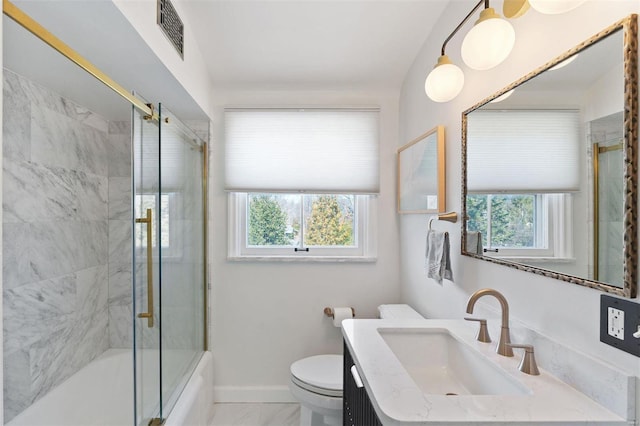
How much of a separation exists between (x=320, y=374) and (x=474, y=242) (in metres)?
1.11

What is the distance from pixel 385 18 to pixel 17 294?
2221mm

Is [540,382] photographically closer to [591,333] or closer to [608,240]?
[591,333]

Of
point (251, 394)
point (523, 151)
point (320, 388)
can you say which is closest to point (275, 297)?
point (251, 394)

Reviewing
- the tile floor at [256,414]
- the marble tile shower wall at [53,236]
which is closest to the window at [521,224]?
the tile floor at [256,414]

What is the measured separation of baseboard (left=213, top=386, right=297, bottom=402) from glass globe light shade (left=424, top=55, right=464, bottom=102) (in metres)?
2.14

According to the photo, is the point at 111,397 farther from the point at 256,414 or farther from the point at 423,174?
the point at 423,174

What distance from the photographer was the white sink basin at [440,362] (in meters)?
1.22

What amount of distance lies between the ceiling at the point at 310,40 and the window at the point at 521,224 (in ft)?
3.27

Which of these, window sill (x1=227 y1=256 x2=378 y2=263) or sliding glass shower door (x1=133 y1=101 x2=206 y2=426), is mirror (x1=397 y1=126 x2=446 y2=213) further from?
sliding glass shower door (x1=133 y1=101 x2=206 y2=426)

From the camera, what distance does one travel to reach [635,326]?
812 mm

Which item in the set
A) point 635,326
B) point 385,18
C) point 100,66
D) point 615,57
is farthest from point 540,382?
point 100,66

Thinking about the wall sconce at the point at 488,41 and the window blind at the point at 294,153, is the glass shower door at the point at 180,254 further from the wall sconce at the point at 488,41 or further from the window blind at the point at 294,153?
the wall sconce at the point at 488,41

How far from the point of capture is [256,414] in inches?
94.2

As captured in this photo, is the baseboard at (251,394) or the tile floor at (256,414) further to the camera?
the baseboard at (251,394)
